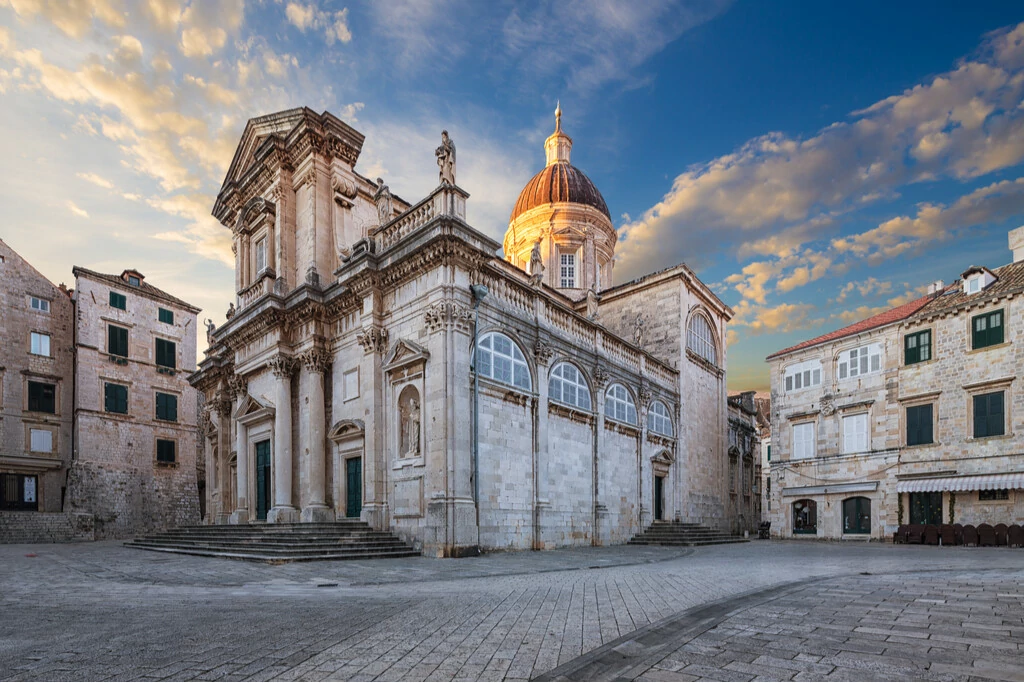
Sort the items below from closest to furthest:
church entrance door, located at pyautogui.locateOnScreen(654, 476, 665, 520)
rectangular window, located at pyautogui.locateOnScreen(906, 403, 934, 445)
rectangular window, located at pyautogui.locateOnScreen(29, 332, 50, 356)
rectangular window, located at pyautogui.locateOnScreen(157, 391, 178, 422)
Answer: rectangular window, located at pyautogui.locateOnScreen(906, 403, 934, 445) → church entrance door, located at pyautogui.locateOnScreen(654, 476, 665, 520) → rectangular window, located at pyautogui.locateOnScreen(29, 332, 50, 356) → rectangular window, located at pyautogui.locateOnScreen(157, 391, 178, 422)

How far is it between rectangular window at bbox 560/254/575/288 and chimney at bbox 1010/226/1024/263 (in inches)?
923

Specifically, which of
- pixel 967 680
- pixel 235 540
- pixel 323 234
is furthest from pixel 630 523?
pixel 967 680

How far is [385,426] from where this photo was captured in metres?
19.8

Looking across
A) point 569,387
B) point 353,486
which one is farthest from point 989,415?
point 353,486

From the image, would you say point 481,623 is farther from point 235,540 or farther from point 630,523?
point 630,523

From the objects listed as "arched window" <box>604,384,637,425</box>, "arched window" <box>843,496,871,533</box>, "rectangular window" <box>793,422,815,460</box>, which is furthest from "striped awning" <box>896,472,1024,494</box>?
"arched window" <box>604,384,637,425</box>

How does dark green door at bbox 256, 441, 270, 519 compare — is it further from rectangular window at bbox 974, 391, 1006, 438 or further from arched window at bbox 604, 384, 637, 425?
rectangular window at bbox 974, 391, 1006, 438

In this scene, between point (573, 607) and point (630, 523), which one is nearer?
point (573, 607)

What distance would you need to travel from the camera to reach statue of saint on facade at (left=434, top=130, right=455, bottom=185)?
61.6 ft

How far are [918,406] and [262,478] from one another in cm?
2961

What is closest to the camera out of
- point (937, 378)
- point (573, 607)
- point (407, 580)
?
point (573, 607)

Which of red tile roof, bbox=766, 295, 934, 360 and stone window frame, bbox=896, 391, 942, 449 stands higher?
red tile roof, bbox=766, 295, 934, 360

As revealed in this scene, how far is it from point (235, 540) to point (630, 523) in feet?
51.2

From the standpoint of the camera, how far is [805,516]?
3659cm
